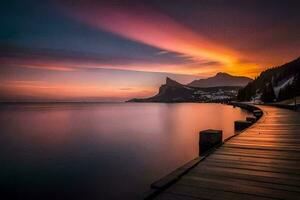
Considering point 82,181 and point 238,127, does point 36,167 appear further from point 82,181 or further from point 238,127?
point 238,127

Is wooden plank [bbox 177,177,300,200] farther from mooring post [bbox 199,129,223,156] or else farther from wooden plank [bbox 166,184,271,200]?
mooring post [bbox 199,129,223,156]

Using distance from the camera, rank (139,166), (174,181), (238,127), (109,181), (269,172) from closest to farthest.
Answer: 1. (174,181)
2. (269,172)
3. (109,181)
4. (139,166)
5. (238,127)

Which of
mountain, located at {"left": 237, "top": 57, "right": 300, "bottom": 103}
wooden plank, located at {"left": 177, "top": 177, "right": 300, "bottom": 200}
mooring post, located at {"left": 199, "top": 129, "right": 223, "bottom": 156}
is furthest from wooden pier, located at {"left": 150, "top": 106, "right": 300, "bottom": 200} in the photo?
mountain, located at {"left": 237, "top": 57, "right": 300, "bottom": 103}

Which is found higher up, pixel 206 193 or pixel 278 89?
pixel 278 89

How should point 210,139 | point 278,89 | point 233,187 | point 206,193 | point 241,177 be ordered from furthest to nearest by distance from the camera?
1. point 278,89
2. point 210,139
3. point 241,177
4. point 233,187
5. point 206,193

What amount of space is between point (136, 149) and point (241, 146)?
1402 cm

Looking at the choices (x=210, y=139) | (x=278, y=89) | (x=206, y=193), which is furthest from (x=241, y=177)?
(x=278, y=89)

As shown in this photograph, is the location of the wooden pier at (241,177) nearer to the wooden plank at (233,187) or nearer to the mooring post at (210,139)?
the wooden plank at (233,187)

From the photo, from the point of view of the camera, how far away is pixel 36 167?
51.1 feet

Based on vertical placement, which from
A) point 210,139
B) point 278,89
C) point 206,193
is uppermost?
point 278,89

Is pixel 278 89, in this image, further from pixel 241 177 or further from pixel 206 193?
pixel 206 193

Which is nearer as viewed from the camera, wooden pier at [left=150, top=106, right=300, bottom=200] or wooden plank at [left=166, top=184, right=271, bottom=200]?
wooden plank at [left=166, top=184, right=271, bottom=200]

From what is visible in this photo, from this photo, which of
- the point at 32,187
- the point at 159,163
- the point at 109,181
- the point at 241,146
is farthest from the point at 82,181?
the point at 241,146

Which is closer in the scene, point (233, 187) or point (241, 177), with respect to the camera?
point (233, 187)
